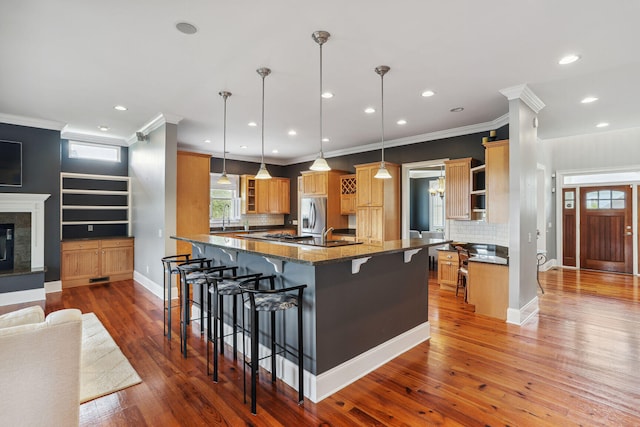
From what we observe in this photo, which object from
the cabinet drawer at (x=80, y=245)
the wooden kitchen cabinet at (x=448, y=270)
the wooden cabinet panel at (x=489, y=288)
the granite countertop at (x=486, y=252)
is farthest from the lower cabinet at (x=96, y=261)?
the wooden cabinet panel at (x=489, y=288)

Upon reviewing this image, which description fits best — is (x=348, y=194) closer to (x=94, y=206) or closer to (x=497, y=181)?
(x=497, y=181)

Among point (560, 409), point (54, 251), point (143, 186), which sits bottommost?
point (560, 409)

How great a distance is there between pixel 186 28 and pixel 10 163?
177 inches

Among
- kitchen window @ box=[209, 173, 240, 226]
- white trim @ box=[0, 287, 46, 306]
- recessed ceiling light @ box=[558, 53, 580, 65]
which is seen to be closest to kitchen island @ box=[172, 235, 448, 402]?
recessed ceiling light @ box=[558, 53, 580, 65]

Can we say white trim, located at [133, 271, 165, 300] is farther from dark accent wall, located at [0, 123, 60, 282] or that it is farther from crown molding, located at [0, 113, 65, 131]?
crown molding, located at [0, 113, 65, 131]

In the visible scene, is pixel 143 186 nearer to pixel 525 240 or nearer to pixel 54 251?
pixel 54 251

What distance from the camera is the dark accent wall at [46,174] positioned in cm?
514

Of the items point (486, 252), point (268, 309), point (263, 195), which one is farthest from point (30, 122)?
point (486, 252)

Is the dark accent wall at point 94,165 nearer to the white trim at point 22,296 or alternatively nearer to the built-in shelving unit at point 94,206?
the built-in shelving unit at point 94,206

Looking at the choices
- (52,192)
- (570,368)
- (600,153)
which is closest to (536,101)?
(570,368)

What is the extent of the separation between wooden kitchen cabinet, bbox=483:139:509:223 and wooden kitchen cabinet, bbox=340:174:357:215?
124 inches

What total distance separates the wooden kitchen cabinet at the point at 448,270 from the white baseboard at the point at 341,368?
2.45 metres

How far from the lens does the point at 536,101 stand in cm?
417

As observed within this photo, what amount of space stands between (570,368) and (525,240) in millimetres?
1616
